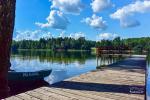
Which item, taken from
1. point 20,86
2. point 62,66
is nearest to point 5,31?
point 20,86

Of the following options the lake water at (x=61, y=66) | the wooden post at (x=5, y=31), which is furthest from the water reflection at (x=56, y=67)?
the wooden post at (x=5, y=31)

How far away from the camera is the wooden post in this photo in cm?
404

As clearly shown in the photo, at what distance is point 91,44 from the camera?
136750mm

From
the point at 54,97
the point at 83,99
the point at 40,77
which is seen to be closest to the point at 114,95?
the point at 83,99

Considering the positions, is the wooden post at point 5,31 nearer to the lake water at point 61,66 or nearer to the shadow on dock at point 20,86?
the shadow on dock at point 20,86

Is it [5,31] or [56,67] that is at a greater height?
[5,31]

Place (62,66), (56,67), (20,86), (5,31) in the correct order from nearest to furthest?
(5,31), (20,86), (56,67), (62,66)

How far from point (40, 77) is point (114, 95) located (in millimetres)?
12768

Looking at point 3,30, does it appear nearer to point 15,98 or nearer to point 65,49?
point 15,98

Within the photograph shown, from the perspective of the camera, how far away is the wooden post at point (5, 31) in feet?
13.2

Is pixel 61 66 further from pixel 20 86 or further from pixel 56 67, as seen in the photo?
pixel 20 86

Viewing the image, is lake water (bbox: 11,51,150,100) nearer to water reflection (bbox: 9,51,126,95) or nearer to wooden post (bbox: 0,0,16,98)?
water reflection (bbox: 9,51,126,95)

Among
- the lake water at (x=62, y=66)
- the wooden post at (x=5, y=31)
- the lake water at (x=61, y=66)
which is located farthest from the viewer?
the lake water at (x=61, y=66)

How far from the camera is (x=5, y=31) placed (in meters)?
4.11
